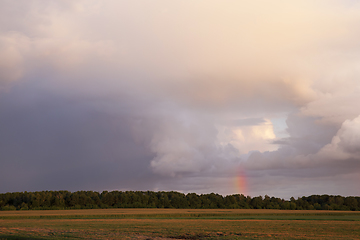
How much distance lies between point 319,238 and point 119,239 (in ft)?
99.5

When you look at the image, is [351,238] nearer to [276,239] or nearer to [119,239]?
[276,239]

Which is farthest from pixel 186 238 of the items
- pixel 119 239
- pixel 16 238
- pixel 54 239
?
pixel 16 238

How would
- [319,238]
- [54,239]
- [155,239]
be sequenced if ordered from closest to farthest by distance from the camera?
[54,239] < [155,239] < [319,238]

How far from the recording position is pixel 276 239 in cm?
5228

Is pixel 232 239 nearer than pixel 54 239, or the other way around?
pixel 54 239

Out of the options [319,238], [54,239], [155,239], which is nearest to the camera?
[54,239]

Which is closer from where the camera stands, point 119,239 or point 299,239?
point 119,239

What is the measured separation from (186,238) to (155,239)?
6.25 m

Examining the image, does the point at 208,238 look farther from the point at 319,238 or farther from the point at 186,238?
the point at 319,238

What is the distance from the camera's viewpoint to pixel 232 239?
5119 cm

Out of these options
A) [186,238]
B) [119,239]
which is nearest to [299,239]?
[186,238]

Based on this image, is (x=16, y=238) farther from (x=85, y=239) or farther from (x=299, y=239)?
(x=299, y=239)

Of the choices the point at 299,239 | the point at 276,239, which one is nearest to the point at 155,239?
the point at 276,239

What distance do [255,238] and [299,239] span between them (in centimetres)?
643
